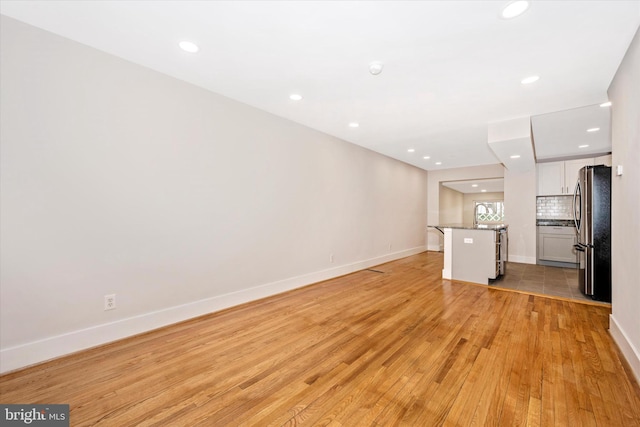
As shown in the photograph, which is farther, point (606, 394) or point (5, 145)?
point (5, 145)

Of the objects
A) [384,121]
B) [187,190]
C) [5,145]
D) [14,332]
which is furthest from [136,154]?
[384,121]

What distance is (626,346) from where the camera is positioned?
2.19 meters

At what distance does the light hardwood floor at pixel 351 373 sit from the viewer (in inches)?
62.6

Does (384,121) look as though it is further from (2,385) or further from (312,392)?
(2,385)

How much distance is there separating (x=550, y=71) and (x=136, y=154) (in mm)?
4092

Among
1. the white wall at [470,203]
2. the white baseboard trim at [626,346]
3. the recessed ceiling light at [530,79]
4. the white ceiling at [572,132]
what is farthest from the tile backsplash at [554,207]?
the recessed ceiling light at [530,79]

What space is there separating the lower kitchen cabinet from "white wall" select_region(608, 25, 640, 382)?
4163 mm

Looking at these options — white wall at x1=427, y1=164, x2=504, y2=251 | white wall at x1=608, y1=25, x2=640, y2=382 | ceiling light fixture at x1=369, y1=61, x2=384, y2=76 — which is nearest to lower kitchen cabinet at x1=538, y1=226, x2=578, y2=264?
white wall at x1=427, y1=164, x2=504, y2=251

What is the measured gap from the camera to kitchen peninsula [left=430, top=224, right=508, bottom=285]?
174 inches

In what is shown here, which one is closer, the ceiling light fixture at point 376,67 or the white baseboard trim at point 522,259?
the ceiling light fixture at point 376,67

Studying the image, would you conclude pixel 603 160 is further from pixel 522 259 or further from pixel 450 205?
pixel 450 205

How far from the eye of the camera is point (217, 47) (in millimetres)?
2268

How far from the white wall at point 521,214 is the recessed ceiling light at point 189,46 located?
7136mm

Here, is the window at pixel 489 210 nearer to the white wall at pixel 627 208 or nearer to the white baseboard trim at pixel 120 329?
the white wall at pixel 627 208
